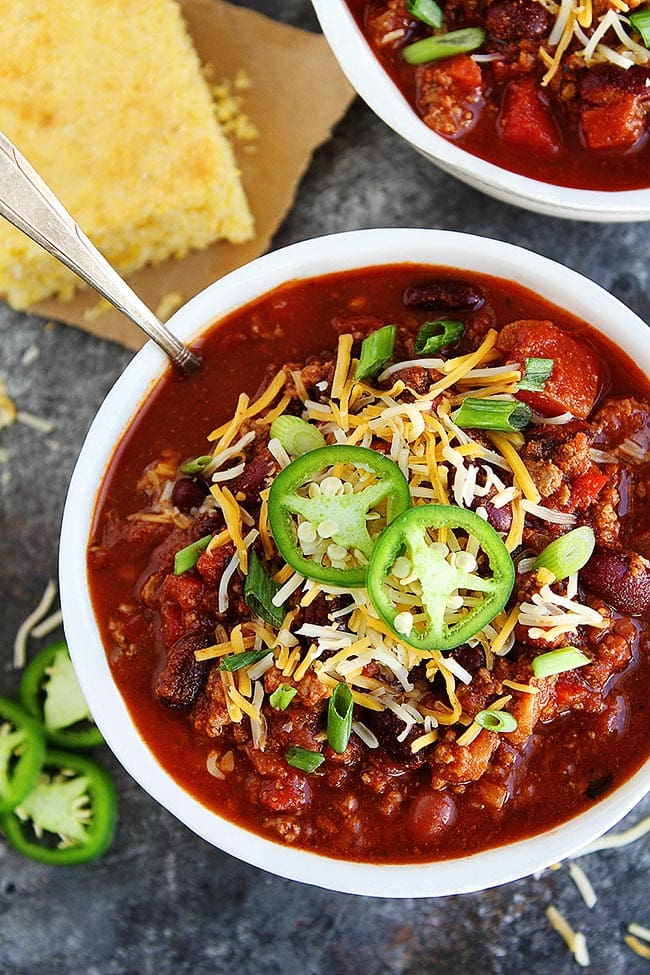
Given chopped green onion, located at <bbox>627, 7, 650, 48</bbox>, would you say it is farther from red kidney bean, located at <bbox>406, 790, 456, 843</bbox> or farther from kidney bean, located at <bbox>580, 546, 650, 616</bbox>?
red kidney bean, located at <bbox>406, 790, 456, 843</bbox>

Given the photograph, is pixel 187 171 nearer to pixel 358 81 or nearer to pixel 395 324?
pixel 358 81

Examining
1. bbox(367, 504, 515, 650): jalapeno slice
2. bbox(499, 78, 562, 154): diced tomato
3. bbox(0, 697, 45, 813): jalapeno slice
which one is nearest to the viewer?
bbox(367, 504, 515, 650): jalapeno slice

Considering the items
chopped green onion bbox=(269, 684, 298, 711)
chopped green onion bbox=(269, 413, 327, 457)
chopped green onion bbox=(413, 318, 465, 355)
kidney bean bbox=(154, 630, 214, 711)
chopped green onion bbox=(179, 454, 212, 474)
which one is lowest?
chopped green onion bbox=(269, 684, 298, 711)

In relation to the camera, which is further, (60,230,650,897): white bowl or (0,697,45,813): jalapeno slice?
(0,697,45,813): jalapeno slice

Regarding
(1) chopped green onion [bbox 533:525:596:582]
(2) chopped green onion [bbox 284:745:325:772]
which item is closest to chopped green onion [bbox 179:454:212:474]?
(2) chopped green onion [bbox 284:745:325:772]

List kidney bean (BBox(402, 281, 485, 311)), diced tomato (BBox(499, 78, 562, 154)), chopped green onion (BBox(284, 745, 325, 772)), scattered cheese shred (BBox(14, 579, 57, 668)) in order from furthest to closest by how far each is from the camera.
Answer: scattered cheese shred (BBox(14, 579, 57, 668)) → diced tomato (BBox(499, 78, 562, 154)) → kidney bean (BBox(402, 281, 485, 311)) → chopped green onion (BBox(284, 745, 325, 772))

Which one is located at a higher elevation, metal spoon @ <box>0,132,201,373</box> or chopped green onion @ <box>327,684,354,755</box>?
metal spoon @ <box>0,132,201,373</box>

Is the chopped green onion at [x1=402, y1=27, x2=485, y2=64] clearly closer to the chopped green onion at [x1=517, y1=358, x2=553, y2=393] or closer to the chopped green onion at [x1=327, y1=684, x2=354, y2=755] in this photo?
the chopped green onion at [x1=517, y1=358, x2=553, y2=393]
